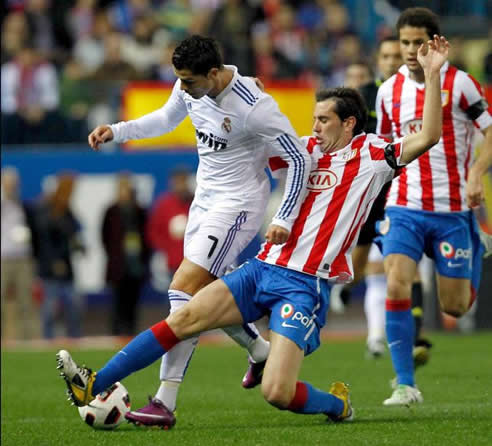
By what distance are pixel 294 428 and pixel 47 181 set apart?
10.5 meters

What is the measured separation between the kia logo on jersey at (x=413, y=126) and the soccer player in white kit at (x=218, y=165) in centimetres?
129

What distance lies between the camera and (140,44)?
61.6 ft

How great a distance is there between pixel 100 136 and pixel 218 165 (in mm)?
723

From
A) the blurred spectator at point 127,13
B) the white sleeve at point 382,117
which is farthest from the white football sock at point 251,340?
the blurred spectator at point 127,13

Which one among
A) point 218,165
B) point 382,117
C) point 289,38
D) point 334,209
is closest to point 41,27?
point 289,38

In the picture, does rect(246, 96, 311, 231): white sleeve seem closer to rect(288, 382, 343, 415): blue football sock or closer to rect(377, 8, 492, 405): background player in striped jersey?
rect(288, 382, 343, 415): blue football sock

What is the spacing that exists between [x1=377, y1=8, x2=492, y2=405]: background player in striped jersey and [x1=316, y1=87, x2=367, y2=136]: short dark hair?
1.11 m

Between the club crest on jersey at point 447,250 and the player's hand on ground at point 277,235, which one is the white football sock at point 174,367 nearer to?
the player's hand on ground at point 277,235

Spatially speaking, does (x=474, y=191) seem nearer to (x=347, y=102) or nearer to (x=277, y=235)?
(x=347, y=102)

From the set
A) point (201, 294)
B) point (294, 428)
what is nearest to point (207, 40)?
point (201, 294)

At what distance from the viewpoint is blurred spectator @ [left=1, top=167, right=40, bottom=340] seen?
15773 mm

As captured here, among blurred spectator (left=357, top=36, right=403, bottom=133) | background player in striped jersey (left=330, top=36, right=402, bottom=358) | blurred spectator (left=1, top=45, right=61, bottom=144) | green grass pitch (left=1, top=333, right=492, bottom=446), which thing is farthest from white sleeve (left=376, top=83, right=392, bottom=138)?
blurred spectator (left=1, top=45, right=61, bottom=144)

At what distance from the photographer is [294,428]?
7039 millimetres

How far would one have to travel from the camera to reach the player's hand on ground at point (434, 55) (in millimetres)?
6961
